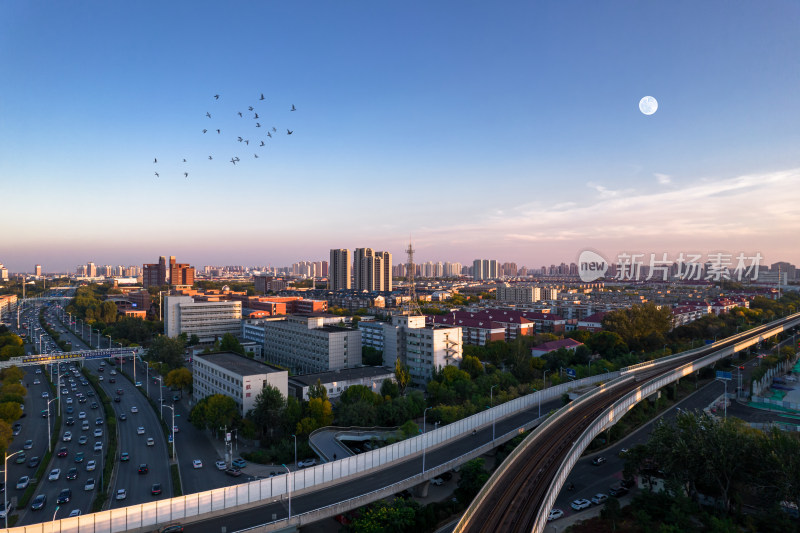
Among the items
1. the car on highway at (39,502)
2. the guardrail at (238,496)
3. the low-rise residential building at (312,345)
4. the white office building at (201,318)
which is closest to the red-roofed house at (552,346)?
the low-rise residential building at (312,345)

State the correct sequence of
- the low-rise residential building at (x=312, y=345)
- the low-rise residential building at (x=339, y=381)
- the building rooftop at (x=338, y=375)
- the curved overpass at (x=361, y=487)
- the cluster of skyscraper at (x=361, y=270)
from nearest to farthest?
the curved overpass at (x=361, y=487), the low-rise residential building at (x=339, y=381), the building rooftop at (x=338, y=375), the low-rise residential building at (x=312, y=345), the cluster of skyscraper at (x=361, y=270)

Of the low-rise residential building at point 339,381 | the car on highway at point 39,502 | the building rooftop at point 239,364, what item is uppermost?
the building rooftop at point 239,364

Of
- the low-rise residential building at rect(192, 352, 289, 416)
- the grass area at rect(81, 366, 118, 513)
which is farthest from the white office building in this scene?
the low-rise residential building at rect(192, 352, 289, 416)

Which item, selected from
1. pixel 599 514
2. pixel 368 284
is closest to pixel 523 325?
pixel 599 514

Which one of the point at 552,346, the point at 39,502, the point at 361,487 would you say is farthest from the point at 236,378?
the point at 552,346

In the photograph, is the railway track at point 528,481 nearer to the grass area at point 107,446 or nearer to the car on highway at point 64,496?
the grass area at point 107,446

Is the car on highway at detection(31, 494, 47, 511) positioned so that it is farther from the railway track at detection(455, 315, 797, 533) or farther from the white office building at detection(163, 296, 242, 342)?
the white office building at detection(163, 296, 242, 342)

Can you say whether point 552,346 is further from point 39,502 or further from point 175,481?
point 39,502
